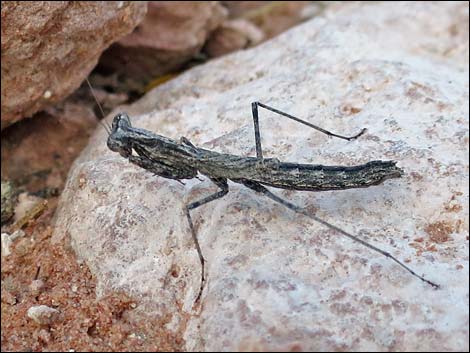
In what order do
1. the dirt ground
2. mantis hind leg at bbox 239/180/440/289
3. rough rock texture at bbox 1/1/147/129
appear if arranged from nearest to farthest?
mantis hind leg at bbox 239/180/440/289, the dirt ground, rough rock texture at bbox 1/1/147/129

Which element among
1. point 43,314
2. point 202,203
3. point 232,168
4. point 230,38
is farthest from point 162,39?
point 43,314

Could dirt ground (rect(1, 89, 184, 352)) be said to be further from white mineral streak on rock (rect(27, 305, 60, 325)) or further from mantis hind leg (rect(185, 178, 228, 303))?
mantis hind leg (rect(185, 178, 228, 303))

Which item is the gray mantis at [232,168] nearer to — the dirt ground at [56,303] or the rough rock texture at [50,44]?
the dirt ground at [56,303]

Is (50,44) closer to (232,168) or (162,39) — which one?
(162,39)

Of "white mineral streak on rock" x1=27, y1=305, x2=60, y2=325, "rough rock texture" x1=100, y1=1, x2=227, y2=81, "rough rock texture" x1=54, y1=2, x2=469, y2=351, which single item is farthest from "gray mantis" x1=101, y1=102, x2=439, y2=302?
"rough rock texture" x1=100, y1=1, x2=227, y2=81

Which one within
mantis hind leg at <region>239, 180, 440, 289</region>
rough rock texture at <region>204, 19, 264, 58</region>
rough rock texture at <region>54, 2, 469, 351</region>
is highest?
mantis hind leg at <region>239, 180, 440, 289</region>

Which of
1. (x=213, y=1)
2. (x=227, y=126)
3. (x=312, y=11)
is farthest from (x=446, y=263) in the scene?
(x=312, y=11)

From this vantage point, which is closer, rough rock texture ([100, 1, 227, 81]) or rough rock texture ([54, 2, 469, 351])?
rough rock texture ([54, 2, 469, 351])
